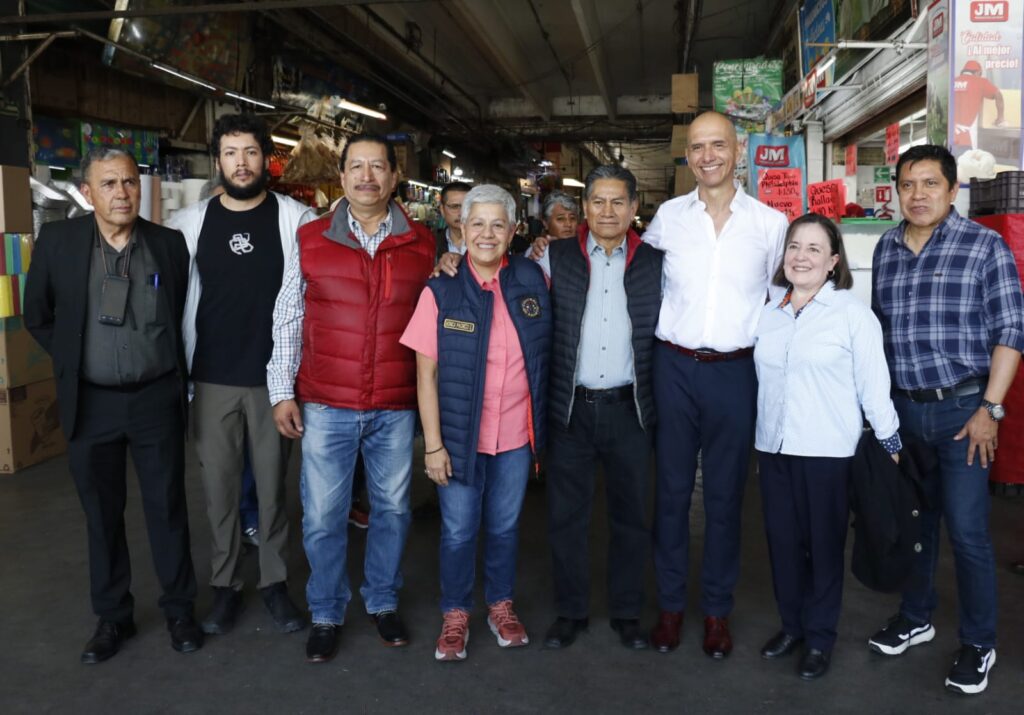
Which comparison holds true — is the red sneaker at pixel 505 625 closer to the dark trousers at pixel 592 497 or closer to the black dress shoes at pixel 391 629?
the dark trousers at pixel 592 497

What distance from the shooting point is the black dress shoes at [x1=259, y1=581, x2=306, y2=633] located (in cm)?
302

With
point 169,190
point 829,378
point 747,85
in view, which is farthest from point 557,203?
point 747,85

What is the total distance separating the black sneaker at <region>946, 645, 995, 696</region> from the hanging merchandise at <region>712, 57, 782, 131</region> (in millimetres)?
6510

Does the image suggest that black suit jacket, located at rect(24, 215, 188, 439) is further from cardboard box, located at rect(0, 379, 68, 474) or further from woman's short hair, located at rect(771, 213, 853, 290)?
cardboard box, located at rect(0, 379, 68, 474)

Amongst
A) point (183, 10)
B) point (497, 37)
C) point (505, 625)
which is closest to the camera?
point (505, 625)

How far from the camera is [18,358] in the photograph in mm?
5129

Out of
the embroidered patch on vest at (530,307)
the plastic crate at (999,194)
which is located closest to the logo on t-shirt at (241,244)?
the embroidered patch on vest at (530,307)

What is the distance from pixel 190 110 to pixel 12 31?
2.80 meters

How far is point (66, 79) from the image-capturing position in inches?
276

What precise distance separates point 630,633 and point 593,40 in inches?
342

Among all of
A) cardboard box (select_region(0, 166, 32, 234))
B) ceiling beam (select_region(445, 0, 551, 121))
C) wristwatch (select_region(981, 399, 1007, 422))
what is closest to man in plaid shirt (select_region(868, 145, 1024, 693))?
wristwatch (select_region(981, 399, 1007, 422))

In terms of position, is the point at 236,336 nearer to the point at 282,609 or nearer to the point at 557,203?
the point at 282,609

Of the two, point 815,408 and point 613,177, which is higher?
point 613,177

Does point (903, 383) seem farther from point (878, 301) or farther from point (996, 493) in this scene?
point (996, 493)
